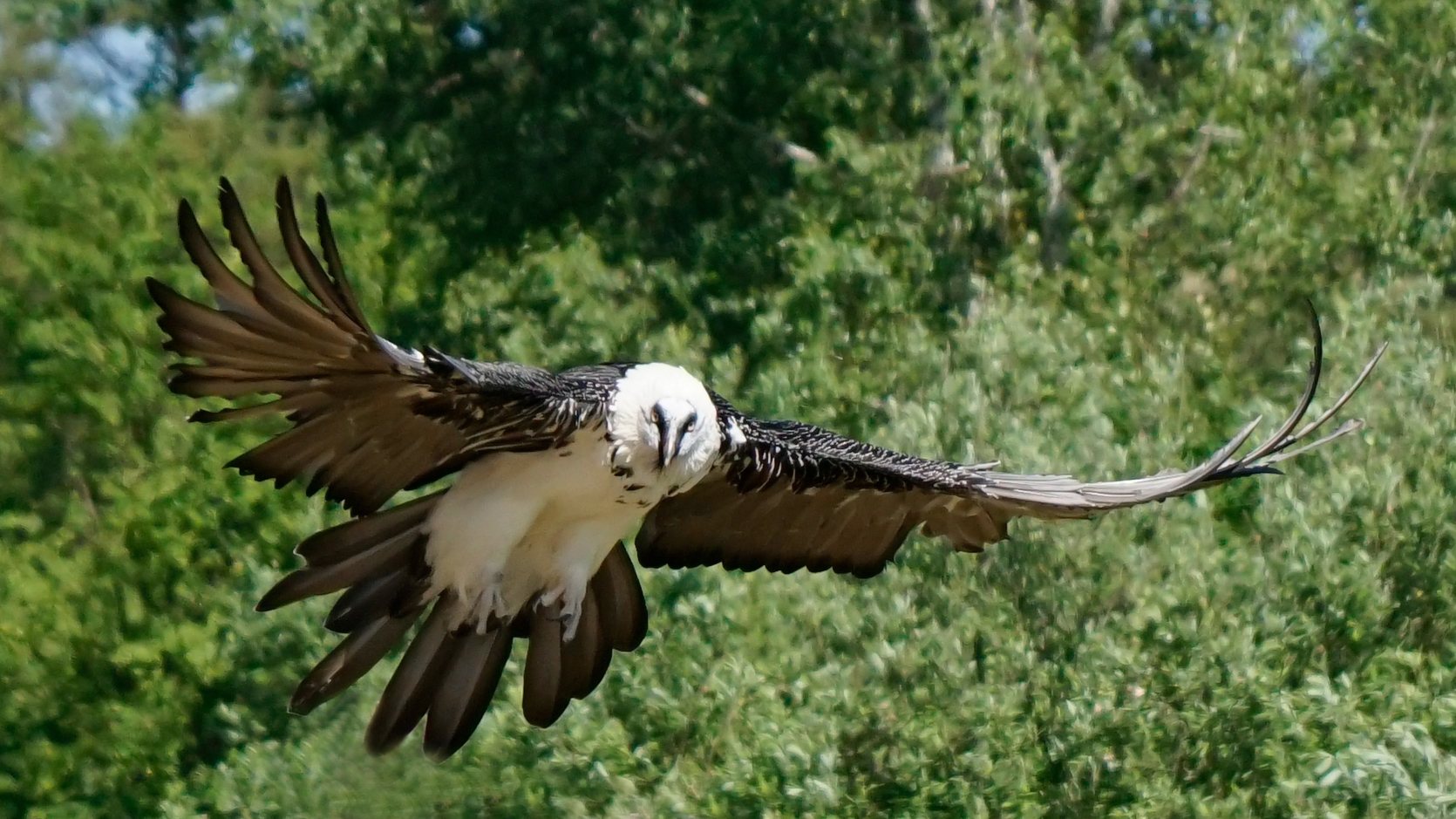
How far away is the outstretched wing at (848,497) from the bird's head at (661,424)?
1.26 feet

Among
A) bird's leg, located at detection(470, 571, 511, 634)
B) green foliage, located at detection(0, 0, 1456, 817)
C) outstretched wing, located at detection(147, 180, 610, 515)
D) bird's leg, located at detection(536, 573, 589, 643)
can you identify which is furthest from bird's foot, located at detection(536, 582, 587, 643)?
green foliage, located at detection(0, 0, 1456, 817)

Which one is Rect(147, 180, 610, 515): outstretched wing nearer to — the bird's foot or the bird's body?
the bird's body

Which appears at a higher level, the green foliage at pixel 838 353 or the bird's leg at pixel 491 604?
the green foliage at pixel 838 353

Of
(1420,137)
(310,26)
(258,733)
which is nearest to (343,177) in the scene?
(310,26)

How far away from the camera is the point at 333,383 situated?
6891mm

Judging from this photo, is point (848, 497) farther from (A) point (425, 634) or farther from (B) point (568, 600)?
(A) point (425, 634)

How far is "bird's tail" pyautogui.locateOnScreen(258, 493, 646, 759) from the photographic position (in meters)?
7.70

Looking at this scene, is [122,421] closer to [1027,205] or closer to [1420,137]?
[1027,205]

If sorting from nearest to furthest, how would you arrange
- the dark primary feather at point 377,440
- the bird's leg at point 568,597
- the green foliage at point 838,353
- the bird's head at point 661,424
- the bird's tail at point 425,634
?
the dark primary feather at point 377,440 < the bird's head at point 661,424 < the bird's tail at point 425,634 < the bird's leg at point 568,597 < the green foliage at point 838,353

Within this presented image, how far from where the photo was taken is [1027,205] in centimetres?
1525

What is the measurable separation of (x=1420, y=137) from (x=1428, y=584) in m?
4.33

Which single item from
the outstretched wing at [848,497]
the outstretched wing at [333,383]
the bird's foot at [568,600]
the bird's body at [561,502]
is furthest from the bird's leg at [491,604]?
the outstretched wing at [848,497]

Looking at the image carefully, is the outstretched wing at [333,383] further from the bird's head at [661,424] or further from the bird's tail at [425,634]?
the bird's tail at [425,634]

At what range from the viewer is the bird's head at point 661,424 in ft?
24.7
